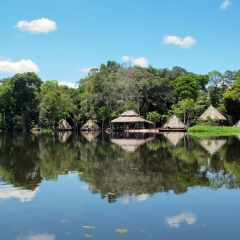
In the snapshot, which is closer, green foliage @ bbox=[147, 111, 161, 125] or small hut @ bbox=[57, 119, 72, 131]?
green foliage @ bbox=[147, 111, 161, 125]

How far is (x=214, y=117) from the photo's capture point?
39625 millimetres

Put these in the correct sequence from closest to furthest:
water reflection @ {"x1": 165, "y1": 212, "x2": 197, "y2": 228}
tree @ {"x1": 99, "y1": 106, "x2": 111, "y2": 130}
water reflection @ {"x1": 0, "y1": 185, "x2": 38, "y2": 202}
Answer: water reflection @ {"x1": 165, "y1": 212, "x2": 197, "y2": 228}, water reflection @ {"x1": 0, "y1": 185, "x2": 38, "y2": 202}, tree @ {"x1": 99, "y1": 106, "x2": 111, "y2": 130}

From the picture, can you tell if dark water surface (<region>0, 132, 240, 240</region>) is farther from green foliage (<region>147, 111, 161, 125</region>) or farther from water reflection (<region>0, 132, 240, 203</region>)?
green foliage (<region>147, 111, 161, 125</region>)

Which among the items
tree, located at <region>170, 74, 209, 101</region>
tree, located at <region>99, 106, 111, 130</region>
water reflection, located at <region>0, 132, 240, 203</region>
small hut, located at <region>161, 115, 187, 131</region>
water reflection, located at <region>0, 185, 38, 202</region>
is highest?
tree, located at <region>170, 74, 209, 101</region>

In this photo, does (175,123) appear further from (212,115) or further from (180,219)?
(180,219)

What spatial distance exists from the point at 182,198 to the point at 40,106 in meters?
41.6

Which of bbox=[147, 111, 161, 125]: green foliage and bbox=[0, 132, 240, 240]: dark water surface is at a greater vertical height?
bbox=[147, 111, 161, 125]: green foliage

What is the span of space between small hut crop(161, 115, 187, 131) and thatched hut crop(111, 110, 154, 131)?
2861mm

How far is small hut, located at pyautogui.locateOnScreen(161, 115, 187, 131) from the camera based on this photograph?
1604 inches

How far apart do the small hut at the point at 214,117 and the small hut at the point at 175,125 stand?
2.78 metres

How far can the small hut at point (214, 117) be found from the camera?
3929cm

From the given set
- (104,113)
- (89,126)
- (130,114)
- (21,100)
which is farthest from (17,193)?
(21,100)

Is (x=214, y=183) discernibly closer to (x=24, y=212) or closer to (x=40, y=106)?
(x=24, y=212)

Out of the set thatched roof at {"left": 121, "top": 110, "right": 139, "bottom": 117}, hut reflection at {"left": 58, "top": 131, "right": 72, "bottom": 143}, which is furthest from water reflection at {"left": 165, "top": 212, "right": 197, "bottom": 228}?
thatched roof at {"left": 121, "top": 110, "right": 139, "bottom": 117}
